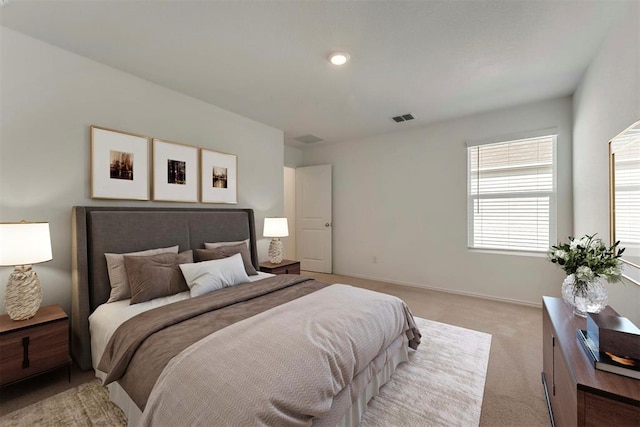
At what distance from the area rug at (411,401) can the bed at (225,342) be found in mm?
92

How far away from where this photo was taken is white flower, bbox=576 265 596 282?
1499mm

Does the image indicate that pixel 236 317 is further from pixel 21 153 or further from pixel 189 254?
pixel 21 153

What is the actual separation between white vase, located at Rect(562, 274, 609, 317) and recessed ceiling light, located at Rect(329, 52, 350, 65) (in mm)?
2328

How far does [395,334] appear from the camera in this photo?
6.66 feet

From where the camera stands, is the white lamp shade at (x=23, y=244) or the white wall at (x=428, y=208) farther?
the white wall at (x=428, y=208)

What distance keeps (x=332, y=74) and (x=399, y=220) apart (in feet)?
9.07

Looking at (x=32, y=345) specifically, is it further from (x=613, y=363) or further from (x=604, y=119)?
(x=604, y=119)

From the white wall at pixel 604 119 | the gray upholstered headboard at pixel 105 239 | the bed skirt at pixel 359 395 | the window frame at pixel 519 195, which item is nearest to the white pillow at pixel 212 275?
the gray upholstered headboard at pixel 105 239

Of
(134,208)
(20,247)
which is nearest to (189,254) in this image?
(134,208)

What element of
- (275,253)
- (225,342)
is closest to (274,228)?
(275,253)

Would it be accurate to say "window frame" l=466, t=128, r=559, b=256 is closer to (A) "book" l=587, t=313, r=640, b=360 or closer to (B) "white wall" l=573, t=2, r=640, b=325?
(B) "white wall" l=573, t=2, r=640, b=325

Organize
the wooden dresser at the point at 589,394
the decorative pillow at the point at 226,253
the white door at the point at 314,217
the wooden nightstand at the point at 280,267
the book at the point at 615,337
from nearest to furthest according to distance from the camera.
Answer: the wooden dresser at the point at 589,394
the book at the point at 615,337
the decorative pillow at the point at 226,253
the wooden nightstand at the point at 280,267
the white door at the point at 314,217

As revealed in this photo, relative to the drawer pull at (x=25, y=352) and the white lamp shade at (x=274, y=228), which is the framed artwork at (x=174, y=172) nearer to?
the white lamp shade at (x=274, y=228)

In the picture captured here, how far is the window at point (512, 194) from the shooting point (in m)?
3.57
